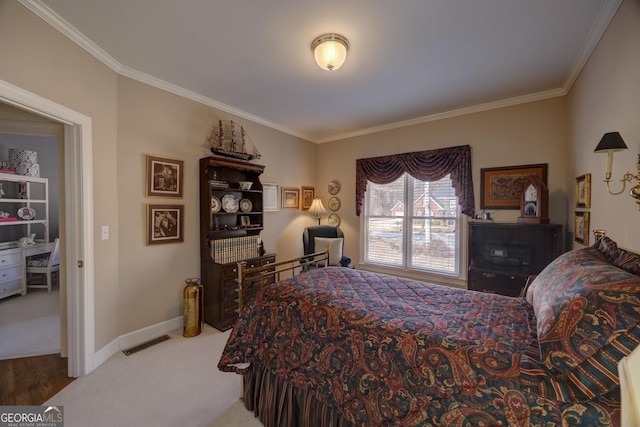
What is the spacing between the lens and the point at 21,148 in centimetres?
434

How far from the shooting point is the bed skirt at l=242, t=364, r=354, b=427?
1433 millimetres

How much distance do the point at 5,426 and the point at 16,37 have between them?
8.10 feet

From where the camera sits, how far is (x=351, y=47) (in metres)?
2.15

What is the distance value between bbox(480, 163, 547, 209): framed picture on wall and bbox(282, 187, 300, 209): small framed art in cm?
286

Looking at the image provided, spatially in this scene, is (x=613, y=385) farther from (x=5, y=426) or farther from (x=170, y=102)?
(x=170, y=102)

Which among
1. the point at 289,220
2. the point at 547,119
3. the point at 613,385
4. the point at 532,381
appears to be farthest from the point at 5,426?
the point at 547,119

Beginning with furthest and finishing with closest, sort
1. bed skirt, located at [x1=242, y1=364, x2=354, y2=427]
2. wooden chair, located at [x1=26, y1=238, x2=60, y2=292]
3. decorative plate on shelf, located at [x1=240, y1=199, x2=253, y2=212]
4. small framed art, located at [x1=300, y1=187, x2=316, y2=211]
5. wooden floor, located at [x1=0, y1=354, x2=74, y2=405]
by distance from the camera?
small framed art, located at [x1=300, y1=187, x2=316, y2=211] < wooden chair, located at [x1=26, y1=238, x2=60, y2=292] < decorative plate on shelf, located at [x1=240, y1=199, x2=253, y2=212] < wooden floor, located at [x1=0, y1=354, x2=74, y2=405] < bed skirt, located at [x1=242, y1=364, x2=354, y2=427]

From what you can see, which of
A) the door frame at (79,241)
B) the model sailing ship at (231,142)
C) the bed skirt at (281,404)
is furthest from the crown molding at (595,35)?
the door frame at (79,241)

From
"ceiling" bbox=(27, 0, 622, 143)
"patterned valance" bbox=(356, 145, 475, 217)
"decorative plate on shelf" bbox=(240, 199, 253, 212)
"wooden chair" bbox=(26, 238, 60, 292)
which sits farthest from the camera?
"wooden chair" bbox=(26, 238, 60, 292)

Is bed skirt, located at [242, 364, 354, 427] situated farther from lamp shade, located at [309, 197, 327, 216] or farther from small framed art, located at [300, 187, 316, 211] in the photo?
small framed art, located at [300, 187, 316, 211]

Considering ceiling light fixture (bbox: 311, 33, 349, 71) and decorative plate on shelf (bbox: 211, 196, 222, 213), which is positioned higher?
ceiling light fixture (bbox: 311, 33, 349, 71)

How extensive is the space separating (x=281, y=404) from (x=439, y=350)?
1066mm

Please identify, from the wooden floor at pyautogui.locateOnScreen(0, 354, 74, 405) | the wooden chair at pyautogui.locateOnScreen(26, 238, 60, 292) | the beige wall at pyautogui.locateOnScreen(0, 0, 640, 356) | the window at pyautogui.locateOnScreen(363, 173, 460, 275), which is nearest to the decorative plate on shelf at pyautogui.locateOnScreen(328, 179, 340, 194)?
the window at pyautogui.locateOnScreen(363, 173, 460, 275)

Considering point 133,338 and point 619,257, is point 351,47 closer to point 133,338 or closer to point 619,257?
point 619,257
